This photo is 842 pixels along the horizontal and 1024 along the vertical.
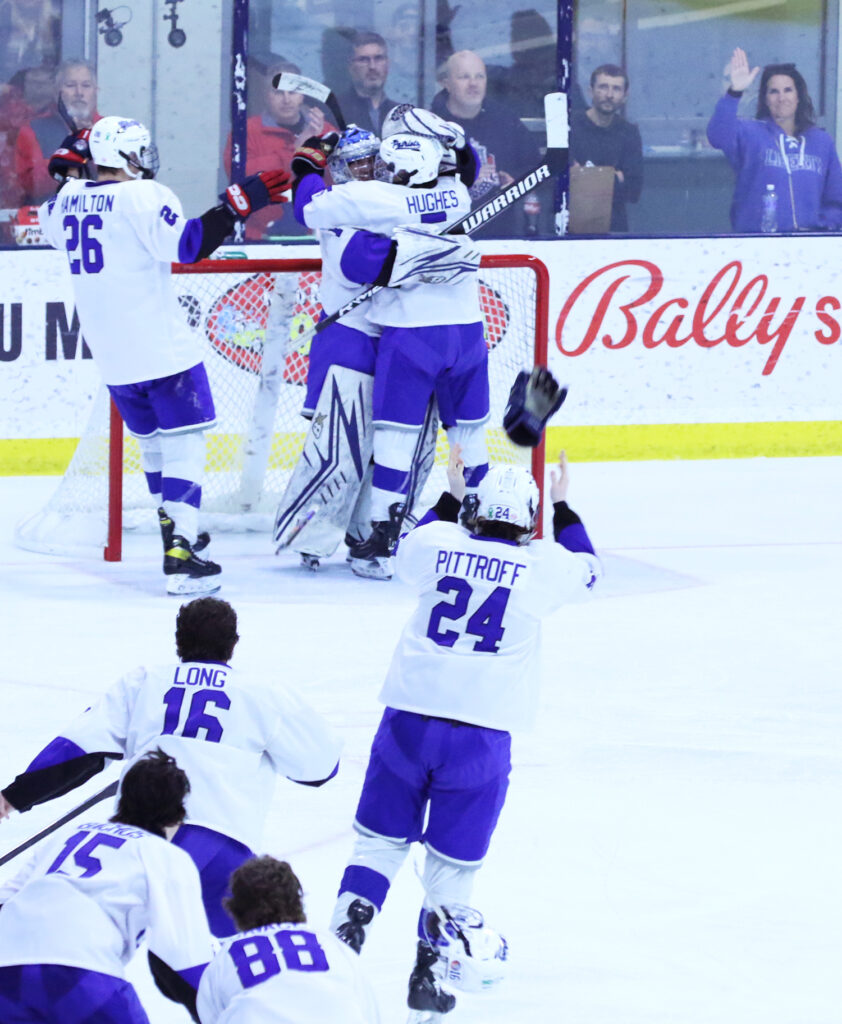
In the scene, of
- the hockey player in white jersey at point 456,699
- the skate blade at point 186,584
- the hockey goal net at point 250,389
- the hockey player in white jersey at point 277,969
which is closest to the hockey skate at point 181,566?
the skate blade at point 186,584

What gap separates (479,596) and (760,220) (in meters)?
5.91

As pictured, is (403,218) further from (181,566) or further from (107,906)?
(107,906)

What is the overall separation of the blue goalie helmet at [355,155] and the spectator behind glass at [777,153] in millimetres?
3017

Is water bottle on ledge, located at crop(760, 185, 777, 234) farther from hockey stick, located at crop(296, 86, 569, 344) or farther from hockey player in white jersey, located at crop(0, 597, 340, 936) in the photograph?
hockey player in white jersey, located at crop(0, 597, 340, 936)

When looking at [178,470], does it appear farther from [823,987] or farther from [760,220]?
[760,220]

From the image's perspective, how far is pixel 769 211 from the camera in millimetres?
8625

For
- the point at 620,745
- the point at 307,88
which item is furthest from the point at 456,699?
the point at 307,88

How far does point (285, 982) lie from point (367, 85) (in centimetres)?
647

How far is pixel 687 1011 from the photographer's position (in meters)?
2.92

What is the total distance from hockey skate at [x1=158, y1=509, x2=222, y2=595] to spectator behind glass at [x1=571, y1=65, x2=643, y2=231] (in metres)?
3.30

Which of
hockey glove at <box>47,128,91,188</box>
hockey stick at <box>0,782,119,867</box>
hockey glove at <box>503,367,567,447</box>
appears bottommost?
hockey stick at <box>0,782,119,867</box>

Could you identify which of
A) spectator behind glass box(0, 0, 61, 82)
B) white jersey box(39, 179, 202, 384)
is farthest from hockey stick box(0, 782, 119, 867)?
Result: spectator behind glass box(0, 0, 61, 82)

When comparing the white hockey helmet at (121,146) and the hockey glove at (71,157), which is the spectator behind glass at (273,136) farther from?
the white hockey helmet at (121,146)

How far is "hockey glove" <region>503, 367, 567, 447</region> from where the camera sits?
345 centimetres
